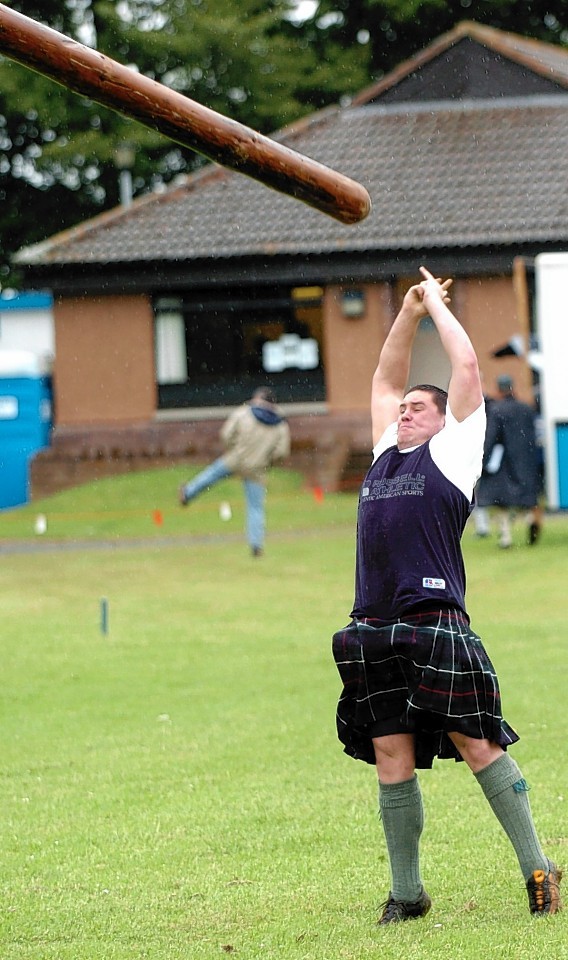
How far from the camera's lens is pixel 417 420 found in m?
5.27

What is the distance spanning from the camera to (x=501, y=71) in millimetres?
32219

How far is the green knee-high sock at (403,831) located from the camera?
5.09 meters

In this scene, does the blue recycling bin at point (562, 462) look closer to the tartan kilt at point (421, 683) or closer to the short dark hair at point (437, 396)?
the short dark hair at point (437, 396)

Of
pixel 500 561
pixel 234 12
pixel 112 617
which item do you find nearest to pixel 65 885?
pixel 112 617

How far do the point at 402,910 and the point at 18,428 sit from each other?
83.0 feet

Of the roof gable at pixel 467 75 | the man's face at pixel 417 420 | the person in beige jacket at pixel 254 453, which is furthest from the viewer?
the roof gable at pixel 467 75

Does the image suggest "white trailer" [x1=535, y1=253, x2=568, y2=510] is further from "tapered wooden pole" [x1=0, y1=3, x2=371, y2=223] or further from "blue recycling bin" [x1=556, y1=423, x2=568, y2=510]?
"tapered wooden pole" [x1=0, y1=3, x2=371, y2=223]

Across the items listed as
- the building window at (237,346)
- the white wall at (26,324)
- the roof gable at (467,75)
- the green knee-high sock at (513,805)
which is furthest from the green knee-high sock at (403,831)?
the white wall at (26,324)

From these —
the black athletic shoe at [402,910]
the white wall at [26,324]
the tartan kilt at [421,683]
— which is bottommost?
the black athletic shoe at [402,910]

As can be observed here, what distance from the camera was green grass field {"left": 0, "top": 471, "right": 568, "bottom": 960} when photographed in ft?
16.6

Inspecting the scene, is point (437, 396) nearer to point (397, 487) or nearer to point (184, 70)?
point (397, 487)

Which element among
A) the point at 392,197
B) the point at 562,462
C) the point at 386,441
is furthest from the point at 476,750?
the point at 392,197

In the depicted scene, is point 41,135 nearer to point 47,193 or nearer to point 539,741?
point 47,193

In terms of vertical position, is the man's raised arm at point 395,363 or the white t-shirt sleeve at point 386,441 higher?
the man's raised arm at point 395,363
